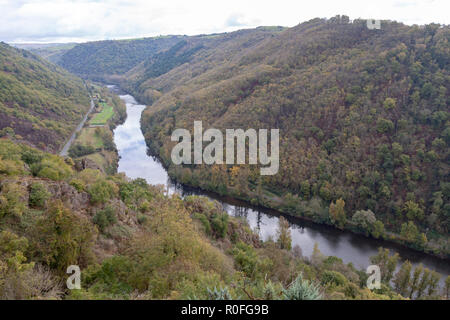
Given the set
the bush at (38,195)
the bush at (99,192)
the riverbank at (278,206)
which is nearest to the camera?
the bush at (38,195)

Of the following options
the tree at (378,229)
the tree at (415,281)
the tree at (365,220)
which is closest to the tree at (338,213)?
the tree at (365,220)

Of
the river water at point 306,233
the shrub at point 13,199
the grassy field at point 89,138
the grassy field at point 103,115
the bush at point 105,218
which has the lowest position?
the river water at point 306,233

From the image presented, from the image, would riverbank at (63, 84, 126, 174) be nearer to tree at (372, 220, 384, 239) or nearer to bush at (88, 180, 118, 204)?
bush at (88, 180, 118, 204)

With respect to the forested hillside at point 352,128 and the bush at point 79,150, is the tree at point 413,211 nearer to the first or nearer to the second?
the forested hillside at point 352,128

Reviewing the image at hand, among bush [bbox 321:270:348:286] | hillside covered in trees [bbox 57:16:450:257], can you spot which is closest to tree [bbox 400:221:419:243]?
hillside covered in trees [bbox 57:16:450:257]

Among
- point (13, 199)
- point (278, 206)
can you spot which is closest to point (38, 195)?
point (13, 199)

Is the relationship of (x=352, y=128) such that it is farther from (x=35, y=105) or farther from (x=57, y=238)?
(x=35, y=105)
